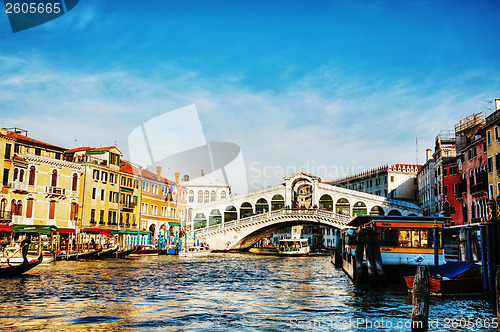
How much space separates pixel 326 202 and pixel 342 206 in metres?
1.47

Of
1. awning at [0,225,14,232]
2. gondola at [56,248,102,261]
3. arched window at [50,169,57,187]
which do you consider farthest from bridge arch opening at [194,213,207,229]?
awning at [0,225,14,232]

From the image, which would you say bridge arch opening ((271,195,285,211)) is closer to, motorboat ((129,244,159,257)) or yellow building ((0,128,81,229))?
motorboat ((129,244,159,257))

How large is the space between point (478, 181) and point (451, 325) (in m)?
20.9

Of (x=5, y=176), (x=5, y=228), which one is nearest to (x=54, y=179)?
(x=5, y=176)

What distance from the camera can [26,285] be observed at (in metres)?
15.3

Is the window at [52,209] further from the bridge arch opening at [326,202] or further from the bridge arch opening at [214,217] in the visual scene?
the bridge arch opening at [326,202]

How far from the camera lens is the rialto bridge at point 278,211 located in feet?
133

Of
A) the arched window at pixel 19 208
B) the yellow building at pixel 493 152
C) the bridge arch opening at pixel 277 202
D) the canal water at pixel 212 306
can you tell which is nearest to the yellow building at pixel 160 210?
the bridge arch opening at pixel 277 202

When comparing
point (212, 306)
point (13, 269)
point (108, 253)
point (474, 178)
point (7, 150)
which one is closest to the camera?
point (212, 306)

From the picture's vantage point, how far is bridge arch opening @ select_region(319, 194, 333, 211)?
147 ft

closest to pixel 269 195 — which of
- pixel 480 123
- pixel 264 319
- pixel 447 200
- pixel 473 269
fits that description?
pixel 447 200

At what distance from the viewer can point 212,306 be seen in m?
11.8

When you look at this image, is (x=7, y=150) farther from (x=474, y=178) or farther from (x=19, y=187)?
(x=474, y=178)

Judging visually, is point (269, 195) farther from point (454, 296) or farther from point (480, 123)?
point (454, 296)
